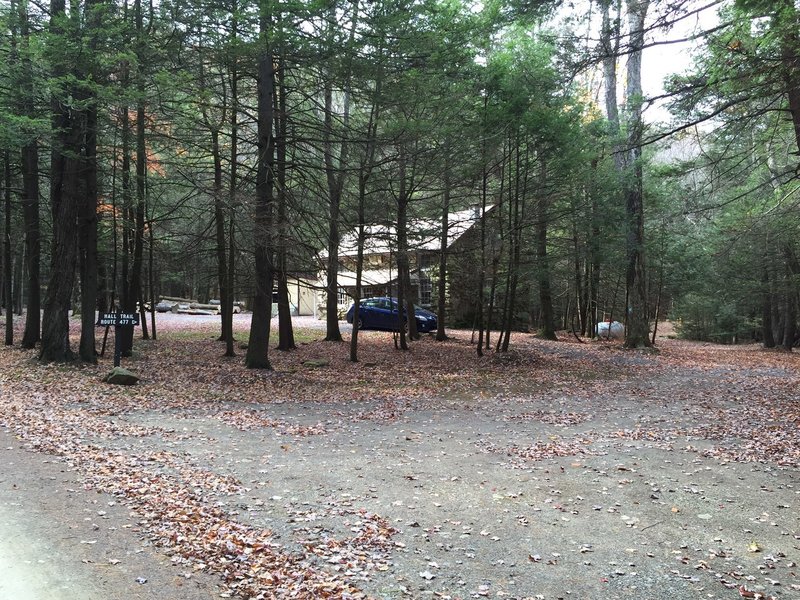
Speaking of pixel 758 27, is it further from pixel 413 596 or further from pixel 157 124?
pixel 157 124

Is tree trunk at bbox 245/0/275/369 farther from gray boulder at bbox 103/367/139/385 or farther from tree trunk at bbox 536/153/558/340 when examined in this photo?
tree trunk at bbox 536/153/558/340

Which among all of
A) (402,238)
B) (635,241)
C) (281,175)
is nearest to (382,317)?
A: (402,238)

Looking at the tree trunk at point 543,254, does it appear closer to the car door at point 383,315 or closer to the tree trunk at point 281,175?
the car door at point 383,315

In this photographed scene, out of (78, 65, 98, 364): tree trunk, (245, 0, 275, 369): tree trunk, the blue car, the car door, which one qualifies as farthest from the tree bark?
the car door

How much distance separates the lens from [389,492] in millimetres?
5262

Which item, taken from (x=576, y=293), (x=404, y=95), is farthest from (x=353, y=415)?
(x=576, y=293)

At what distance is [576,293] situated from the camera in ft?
84.9

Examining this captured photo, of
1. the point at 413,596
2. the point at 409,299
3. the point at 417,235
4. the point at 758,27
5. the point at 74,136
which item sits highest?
the point at 758,27

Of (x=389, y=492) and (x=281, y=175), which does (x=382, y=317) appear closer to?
(x=281, y=175)

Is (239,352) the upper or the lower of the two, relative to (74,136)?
lower

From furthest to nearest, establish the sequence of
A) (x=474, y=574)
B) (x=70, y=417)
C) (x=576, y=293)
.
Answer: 1. (x=576, y=293)
2. (x=70, y=417)
3. (x=474, y=574)

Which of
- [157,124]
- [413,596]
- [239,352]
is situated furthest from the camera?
[239,352]

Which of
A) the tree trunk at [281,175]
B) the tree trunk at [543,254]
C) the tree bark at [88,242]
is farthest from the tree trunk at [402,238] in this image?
the tree bark at [88,242]

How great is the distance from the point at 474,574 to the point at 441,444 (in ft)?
11.2
